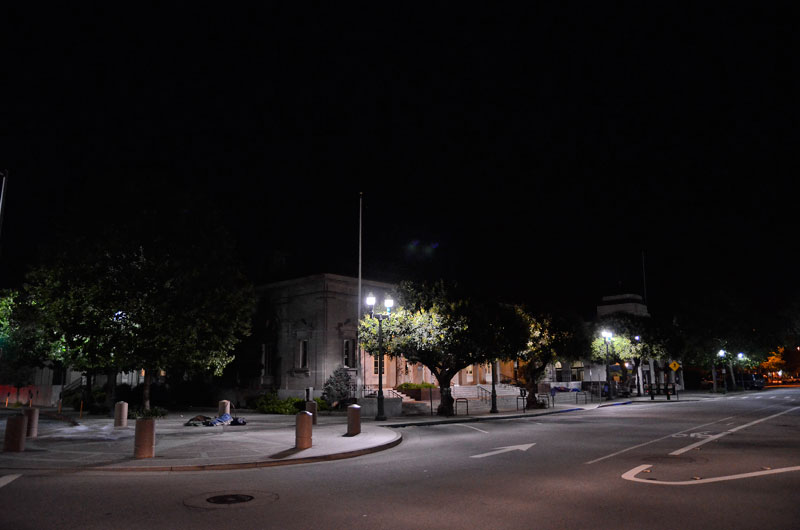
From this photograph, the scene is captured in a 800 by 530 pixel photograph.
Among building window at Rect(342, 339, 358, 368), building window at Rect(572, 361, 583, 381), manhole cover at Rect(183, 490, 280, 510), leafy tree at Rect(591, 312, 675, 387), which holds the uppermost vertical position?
leafy tree at Rect(591, 312, 675, 387)

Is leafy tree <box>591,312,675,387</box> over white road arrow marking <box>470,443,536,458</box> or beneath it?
over

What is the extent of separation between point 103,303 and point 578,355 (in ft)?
103

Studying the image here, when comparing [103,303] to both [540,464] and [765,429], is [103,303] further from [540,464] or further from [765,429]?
[765,429]

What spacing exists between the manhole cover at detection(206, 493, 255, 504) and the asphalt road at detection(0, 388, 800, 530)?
0.19 feet

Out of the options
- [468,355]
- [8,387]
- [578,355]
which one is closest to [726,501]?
[468,355]

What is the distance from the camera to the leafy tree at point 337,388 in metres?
33.3

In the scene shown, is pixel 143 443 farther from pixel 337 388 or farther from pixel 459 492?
pixel 337 388

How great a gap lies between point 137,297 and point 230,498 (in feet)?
59.6

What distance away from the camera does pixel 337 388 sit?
109 ft

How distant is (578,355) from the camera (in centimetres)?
4225

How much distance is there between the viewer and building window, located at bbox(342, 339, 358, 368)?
123 ft

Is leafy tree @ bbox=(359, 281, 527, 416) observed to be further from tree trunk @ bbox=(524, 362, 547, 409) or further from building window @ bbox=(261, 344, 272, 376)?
building window @ bbox=(261, 344, 272, 376)

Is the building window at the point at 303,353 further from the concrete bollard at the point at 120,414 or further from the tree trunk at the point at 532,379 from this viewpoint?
the concrete bollard at the point at 120,414

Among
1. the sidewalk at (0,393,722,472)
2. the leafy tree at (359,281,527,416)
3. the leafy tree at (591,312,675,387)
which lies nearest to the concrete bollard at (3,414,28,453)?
the sidewalk at (0,393,722,472)
